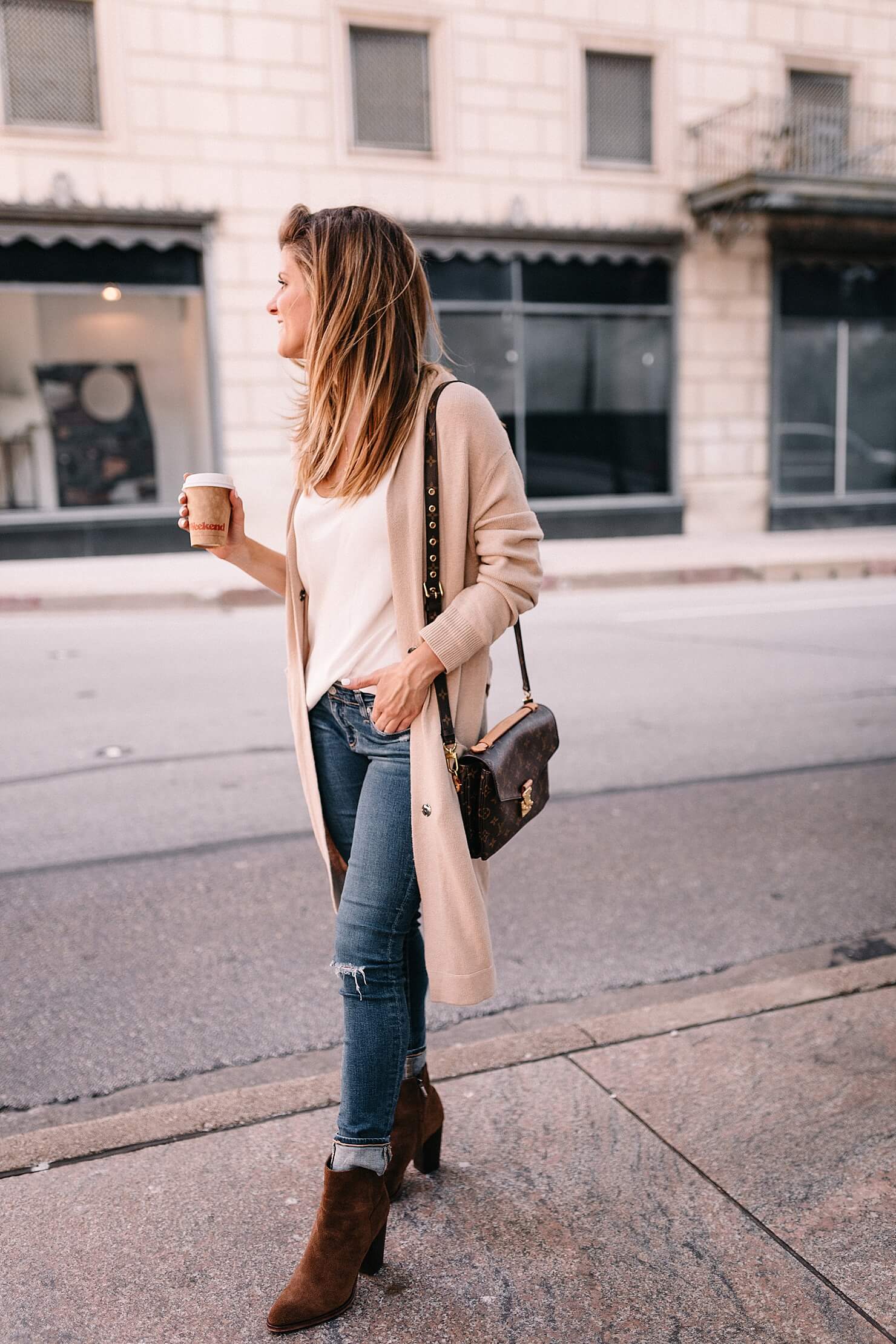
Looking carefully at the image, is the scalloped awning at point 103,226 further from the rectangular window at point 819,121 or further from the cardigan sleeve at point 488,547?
the cardigan sleeve at point 488,547

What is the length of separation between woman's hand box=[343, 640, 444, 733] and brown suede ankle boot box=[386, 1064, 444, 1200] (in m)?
0.77

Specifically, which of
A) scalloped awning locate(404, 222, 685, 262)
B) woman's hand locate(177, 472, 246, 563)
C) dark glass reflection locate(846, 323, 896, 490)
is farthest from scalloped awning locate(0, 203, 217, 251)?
woman's hand locate(177, 472, 246, 563)

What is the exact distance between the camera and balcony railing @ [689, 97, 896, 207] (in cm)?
1667

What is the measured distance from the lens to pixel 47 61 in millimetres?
13953

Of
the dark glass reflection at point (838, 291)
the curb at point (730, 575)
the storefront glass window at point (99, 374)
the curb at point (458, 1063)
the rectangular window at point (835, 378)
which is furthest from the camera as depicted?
the rectangular window at point (835, 378)

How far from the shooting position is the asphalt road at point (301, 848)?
349 cm

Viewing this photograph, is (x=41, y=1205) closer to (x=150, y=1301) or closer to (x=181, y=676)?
(x=150, y=1301)

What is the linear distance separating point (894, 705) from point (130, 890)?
15.4ft

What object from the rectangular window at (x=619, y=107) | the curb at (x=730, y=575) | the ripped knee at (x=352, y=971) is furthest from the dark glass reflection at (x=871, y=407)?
the ripped knee at (x=352, y=971)

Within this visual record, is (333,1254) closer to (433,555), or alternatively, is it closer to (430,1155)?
(430,1155)

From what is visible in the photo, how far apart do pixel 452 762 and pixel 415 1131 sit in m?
0.81

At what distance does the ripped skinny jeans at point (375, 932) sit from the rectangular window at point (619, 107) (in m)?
15.9

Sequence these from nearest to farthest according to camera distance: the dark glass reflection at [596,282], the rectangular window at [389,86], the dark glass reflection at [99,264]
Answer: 1. the dark glass reflection at [99,264]
2. the rectangular window at [389,86]
3. the dark glass reflection at [596,282]

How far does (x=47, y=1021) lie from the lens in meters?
3.40
